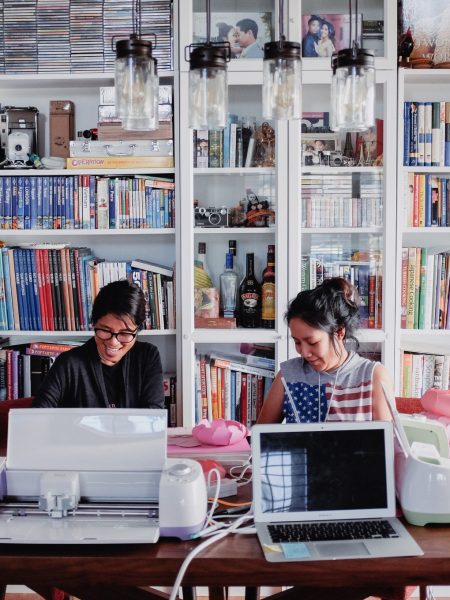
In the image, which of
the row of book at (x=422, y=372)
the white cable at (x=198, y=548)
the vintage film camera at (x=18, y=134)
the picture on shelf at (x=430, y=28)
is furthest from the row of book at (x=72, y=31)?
the white cable at (x=198, y=548)

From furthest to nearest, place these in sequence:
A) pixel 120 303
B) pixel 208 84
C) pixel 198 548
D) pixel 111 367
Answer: pixel 111 367 → pixel 120 303 → pixel 208 84 → pixel 198 548

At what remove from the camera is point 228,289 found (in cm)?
335

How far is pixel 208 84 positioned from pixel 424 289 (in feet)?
6.24

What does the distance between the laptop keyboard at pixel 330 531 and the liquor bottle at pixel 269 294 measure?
1.60m

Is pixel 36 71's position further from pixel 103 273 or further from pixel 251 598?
pixel 251 598

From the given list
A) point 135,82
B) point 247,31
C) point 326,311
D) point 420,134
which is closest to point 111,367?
point 326,311

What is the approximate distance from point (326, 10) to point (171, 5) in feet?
2.18

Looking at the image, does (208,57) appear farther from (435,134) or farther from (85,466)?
(435,134)

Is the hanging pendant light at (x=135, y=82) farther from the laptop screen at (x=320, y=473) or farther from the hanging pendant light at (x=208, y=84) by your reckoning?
the laptop screen at (x=320, y=473)

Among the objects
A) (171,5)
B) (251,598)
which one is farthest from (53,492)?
(171,5)

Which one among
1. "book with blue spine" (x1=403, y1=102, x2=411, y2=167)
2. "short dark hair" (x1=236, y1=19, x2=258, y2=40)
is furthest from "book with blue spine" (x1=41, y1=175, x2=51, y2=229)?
"book with blue spine" (x1=403, y1=102, x2=411, y2=167)

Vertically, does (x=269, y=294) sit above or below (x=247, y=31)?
below

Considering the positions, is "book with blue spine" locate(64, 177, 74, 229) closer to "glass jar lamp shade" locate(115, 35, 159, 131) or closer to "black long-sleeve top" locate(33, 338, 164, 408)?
"black long-sleeve top" locate(33, 338, 164, 408)

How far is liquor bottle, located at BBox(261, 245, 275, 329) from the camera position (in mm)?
3262
